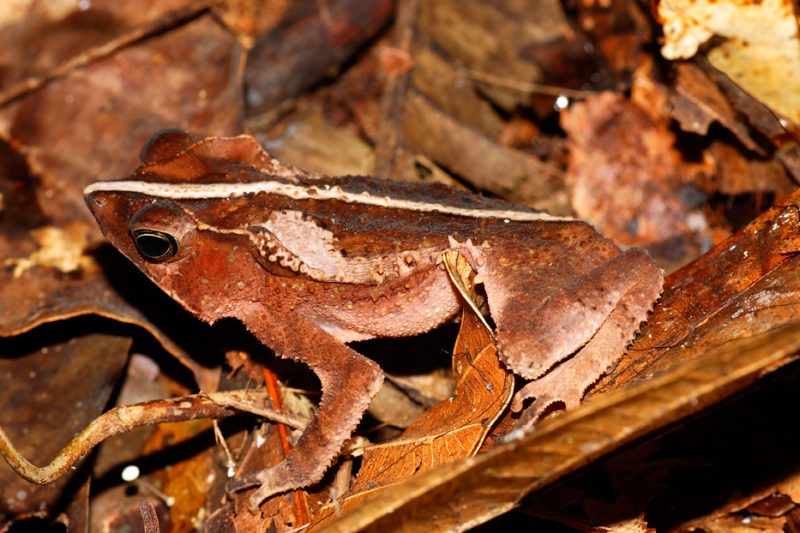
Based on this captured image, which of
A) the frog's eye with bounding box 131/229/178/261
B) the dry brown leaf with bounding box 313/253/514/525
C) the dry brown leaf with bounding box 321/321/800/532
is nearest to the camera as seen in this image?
the dry brown leaf with bounding box 321/321/800/532

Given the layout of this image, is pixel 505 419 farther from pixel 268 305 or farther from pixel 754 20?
pixel 754 20

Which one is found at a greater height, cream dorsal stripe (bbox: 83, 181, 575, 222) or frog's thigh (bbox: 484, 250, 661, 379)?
cream dorsal stripe (bbox: 83, 181, 575, 222)

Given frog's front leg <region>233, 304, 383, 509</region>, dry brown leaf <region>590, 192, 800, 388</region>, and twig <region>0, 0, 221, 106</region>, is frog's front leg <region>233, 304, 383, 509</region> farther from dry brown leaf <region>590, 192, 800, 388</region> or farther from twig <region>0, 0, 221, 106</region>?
twig <region>0, 0, 221, 106</region>

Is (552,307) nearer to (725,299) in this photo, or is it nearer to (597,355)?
(597,355)

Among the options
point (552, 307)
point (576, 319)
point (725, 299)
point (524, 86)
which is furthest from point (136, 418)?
point (524, 86)

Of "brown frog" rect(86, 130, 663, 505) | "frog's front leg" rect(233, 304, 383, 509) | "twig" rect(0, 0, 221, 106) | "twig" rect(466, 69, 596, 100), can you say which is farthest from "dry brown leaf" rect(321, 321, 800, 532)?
"twig" rect(0, 0, 221, 106)

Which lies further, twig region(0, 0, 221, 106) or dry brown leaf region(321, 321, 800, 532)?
twig region(0, 0, 221, 106)

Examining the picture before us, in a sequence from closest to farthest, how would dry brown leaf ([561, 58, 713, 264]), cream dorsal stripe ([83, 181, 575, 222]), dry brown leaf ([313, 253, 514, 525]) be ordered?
dry brown leaf ([313, 253, 514, 525])
cream dorsal stripe ([83, 181, 575, 222])
dry brown leaf ([561, 58, 713, 264])
